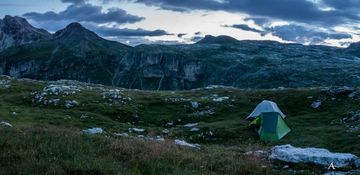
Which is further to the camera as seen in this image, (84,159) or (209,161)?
(209,161)

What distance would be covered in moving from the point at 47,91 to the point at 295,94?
33.6 meters

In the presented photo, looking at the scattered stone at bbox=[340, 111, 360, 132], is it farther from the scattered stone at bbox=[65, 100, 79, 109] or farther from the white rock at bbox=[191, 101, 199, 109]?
the scattered stone at bbox=[65, 100, 79, 109]

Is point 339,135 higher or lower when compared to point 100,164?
lower

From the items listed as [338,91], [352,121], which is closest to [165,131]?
[352,121]

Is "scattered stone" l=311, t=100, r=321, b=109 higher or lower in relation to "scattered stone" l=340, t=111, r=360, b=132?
higher

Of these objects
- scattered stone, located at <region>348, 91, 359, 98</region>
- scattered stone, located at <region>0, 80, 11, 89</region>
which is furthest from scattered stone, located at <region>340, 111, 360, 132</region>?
scattered stone, located at <region>0, 80, 11, 89</region>

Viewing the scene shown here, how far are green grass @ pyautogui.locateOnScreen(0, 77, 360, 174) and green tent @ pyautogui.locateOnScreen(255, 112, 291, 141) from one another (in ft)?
2.67

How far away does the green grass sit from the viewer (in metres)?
14.7

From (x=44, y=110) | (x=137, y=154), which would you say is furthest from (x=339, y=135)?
(x=44, y=110)

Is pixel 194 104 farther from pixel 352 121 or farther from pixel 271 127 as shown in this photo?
pixel 352 121

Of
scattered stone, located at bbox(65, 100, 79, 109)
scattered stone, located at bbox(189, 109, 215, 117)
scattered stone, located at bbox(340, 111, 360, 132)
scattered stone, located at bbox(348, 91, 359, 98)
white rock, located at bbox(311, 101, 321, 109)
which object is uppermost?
scattered stone, located at bbox(348, 91, 359, 98)

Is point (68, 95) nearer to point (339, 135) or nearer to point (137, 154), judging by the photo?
point (339, 135)

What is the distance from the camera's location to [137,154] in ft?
52.0

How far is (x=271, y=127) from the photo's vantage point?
44.7m
